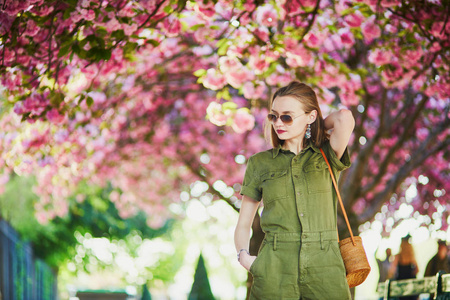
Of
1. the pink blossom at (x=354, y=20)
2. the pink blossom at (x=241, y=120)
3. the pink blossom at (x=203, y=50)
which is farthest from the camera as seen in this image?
the pink blossom at (x=203, y=50)

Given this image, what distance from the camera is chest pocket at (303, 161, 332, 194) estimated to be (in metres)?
3.01

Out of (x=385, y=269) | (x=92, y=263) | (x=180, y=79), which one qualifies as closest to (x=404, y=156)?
(x=385, y=269)

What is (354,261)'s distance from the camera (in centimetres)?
293

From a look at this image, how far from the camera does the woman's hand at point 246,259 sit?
10.1 feet

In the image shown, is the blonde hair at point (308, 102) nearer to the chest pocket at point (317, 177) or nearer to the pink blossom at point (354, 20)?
the chest pocket at point (317, 177)

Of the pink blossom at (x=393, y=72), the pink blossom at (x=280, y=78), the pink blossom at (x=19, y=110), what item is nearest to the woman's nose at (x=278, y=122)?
the pink blossom at (x=19, y=110)

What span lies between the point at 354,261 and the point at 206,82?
11.5 ft

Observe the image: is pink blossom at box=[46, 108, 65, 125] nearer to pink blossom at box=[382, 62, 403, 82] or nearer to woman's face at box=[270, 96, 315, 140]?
woman's face at box=[270, 96, 315, 140]

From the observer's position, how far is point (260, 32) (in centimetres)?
577

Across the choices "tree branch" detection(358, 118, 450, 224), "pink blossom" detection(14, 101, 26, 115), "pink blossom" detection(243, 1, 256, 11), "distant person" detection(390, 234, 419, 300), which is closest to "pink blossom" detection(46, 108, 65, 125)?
"pink blossom" detection(14, 101, 26, 115)

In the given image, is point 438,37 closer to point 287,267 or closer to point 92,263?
point 287,267

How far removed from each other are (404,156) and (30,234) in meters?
13.4

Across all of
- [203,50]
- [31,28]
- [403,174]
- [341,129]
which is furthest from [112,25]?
[203,50]

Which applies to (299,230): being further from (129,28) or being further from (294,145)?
(129,28)
